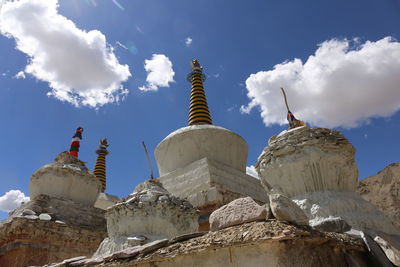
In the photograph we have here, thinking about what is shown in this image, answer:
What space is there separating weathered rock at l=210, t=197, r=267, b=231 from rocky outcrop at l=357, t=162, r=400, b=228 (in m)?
14.4

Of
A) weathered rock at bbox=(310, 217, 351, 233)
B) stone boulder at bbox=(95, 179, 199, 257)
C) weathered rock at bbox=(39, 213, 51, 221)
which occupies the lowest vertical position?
weathered rock at bbox=(310, 217, 351, 233)

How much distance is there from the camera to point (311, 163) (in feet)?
19.8

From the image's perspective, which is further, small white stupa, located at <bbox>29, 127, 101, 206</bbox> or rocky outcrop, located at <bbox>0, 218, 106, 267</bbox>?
small white stupa, located at <bbox>29, 127, 101, 206</bbox>

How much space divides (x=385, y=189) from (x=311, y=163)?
41.1 feet

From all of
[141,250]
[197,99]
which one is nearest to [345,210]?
[141,250]

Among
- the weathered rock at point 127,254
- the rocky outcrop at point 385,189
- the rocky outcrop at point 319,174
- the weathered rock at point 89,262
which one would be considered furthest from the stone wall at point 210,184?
the rocky outcrop at point 385,189

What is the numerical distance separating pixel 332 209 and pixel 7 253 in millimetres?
8049

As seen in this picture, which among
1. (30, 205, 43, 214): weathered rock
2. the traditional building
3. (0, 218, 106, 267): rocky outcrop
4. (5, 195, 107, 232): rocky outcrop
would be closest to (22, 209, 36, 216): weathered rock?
(5, 195, 107, 232): rocky outcrop

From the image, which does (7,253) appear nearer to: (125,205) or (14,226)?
(14,226)

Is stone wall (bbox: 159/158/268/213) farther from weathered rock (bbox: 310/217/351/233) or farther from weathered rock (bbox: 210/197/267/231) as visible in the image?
weathered rock (bbox: 210/197/267/231)

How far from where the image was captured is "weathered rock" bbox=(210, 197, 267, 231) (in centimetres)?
299

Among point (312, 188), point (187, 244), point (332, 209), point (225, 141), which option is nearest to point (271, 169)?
point (312, 188)

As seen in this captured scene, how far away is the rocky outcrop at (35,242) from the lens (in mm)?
8516

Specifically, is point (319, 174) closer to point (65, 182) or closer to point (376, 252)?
point (376, 252)
